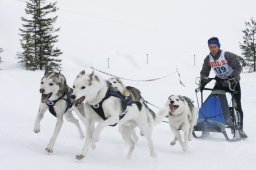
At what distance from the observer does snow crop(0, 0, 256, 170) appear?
17.0 ft

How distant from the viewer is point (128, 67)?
37312 mm

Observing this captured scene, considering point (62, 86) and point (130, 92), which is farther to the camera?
point (130, 92)

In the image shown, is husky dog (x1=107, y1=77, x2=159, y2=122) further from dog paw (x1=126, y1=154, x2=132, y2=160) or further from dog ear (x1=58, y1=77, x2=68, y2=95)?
dog paw (x1=126, y1=154, x2=132, y2=160)

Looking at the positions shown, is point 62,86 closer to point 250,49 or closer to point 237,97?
point 237,97

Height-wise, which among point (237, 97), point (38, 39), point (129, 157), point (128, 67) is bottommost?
point (128, 67)

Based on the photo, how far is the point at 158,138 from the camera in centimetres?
747

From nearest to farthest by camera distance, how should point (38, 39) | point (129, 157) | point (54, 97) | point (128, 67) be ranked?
point (54, 97) → point (129, 157) → point (38, 39) → point (128, 67)

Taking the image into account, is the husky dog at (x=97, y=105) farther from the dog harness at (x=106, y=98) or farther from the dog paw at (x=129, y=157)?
the dog paw at (x=129, y=157)

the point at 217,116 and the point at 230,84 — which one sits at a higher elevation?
the point at 230,84

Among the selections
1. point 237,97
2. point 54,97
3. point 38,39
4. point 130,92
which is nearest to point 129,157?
point 130,92

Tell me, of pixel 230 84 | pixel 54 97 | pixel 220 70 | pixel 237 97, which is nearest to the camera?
pixel 54 97

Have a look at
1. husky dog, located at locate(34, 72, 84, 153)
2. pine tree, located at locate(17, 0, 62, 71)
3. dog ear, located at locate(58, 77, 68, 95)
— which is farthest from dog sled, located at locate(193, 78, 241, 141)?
pine tree, located at locate(17, 0, 62, 71)

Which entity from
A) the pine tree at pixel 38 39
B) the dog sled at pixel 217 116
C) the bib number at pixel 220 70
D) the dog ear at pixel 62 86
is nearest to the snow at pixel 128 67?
the dog sled at pixel 217 116

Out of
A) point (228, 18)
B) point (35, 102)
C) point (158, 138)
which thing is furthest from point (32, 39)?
point (228, 18)
